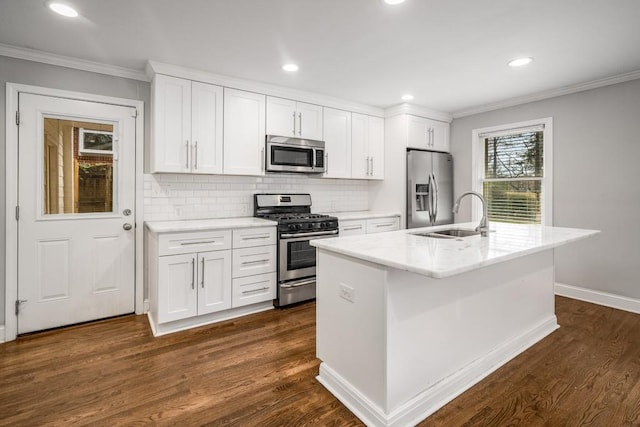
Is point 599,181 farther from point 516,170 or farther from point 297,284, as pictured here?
point 297,284

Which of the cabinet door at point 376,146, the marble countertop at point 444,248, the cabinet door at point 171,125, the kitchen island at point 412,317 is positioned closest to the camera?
the marble countertop at point 444,248

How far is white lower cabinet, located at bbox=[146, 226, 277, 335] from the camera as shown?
282 cm

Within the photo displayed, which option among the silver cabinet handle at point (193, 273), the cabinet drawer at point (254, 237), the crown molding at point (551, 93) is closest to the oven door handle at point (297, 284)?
the cabinet drawer at point (254, 237)

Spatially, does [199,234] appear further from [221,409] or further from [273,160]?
[221,409]

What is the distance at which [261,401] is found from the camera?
1.92m

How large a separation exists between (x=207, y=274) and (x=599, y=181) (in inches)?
163

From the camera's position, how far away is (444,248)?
1.89m

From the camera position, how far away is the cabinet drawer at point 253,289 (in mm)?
3180

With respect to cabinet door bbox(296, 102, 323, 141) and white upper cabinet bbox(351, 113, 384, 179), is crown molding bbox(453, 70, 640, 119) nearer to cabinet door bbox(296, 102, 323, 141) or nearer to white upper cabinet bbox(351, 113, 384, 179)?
white upper cabinet bbox(351, 113, 384, 179)

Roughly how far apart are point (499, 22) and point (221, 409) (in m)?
3.06

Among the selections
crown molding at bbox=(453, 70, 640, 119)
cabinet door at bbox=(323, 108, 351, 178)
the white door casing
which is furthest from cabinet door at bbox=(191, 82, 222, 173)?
crown molding at bbox=(453, 70, 640, 119)

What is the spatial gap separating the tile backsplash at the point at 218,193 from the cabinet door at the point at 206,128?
33 centimetres

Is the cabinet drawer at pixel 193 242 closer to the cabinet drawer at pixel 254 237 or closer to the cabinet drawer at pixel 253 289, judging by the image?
the cabinet drawer at pixel 254 237

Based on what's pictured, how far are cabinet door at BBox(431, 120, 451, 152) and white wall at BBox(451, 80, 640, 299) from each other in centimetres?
108
